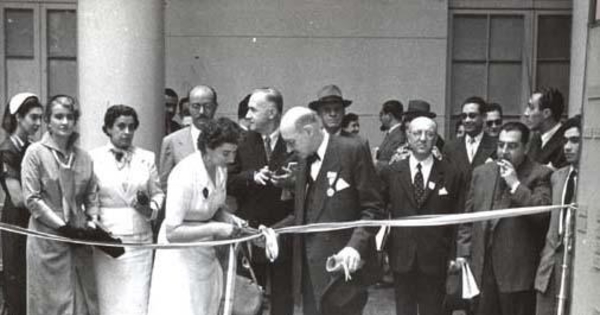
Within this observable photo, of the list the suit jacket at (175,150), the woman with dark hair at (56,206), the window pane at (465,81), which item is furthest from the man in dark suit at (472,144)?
the window pane at (465,81)

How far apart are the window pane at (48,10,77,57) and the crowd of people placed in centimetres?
494

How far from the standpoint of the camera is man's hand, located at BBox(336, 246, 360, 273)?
5.90 m

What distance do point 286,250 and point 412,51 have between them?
19.1 ft

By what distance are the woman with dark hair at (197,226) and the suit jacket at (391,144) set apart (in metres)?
3.07

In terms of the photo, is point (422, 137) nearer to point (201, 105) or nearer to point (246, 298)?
point (246, 298)

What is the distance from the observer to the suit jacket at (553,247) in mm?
6035

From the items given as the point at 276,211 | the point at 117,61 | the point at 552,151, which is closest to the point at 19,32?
the point at 117,61

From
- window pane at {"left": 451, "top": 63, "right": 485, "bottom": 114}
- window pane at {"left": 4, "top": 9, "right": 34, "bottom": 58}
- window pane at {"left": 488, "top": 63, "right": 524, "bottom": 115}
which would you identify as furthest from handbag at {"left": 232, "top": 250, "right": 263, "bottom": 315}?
window pane at {"left": 4, "top": 9, "right": 34, "bottom": 58}

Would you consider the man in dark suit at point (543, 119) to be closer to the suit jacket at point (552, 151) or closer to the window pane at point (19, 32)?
the suit jacket at point (552, 151)

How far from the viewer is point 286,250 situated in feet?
23.1

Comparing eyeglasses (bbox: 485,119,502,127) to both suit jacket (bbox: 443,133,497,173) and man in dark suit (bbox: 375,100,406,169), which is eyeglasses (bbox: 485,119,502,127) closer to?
suit jacket (bbox: 443,133,497,173)

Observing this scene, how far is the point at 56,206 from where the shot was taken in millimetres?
6480

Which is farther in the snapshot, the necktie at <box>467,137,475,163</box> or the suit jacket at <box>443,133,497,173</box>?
the necktie at <box>467,137,475,163</box>

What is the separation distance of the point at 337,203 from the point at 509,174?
124 cm
